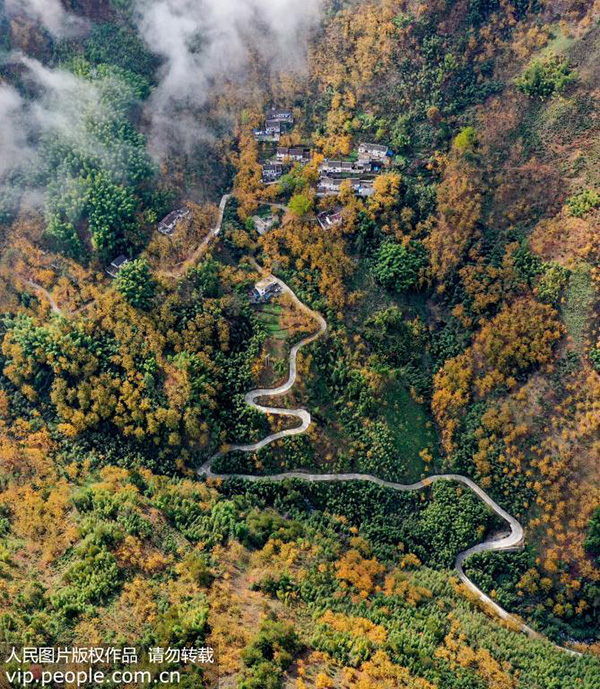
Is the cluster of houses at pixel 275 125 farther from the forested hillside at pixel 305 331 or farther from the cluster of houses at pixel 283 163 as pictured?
the cluster of houses at pixel 283 163

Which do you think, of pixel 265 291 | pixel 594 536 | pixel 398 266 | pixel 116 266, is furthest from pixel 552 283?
pixel 116 266

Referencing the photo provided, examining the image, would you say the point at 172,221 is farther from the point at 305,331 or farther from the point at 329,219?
the point at 305,331

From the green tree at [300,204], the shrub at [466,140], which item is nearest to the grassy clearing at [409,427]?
the green tree at [300,204]

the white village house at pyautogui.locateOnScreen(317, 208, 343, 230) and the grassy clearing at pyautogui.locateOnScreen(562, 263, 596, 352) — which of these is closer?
the grassy clearing at pyautogui.locateOnScreen(562, 263, 596, 352)

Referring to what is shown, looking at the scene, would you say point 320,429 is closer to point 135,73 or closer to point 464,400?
point 464,400

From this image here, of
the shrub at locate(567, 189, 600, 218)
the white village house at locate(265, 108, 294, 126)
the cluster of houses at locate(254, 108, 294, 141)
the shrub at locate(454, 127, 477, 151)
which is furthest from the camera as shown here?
the white village house at locate(265, 108, 294, 126)

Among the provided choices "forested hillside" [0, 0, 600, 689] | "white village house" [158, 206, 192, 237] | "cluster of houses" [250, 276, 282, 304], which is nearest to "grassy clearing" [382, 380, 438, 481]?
"forested hillside" [0, 0, 600, 689]

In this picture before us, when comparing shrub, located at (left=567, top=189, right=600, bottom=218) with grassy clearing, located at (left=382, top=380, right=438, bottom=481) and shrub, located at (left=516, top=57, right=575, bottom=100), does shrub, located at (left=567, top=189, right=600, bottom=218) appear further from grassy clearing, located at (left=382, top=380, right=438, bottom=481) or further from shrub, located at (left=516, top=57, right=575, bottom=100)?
grassy clearing, located at (left=382, top=380, right=438, bottom=481)

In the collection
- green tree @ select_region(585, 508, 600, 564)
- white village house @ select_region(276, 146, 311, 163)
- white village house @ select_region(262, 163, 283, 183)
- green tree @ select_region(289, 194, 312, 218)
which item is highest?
white village house @ select_region(276, 146, 311, 163)
